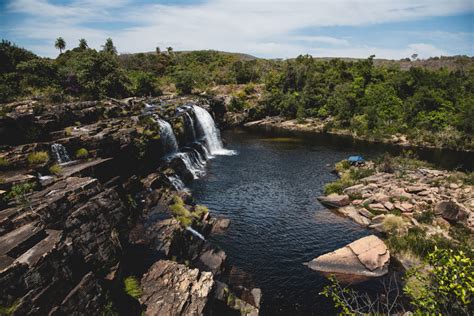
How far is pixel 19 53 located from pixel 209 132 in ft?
131

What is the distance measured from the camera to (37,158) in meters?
23.0

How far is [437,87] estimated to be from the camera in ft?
230

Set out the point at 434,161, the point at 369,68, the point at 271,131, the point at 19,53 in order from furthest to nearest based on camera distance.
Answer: the point at 369,68 → the point at 271,131 → the point at 19,53 → the point at 434,161

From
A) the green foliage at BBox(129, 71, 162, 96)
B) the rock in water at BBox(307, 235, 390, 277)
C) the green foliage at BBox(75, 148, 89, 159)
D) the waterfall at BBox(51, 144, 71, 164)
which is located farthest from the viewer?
the green foliage at BBox(129, 71, 162, 96)

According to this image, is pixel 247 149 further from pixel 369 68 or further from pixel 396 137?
pixel 369 68

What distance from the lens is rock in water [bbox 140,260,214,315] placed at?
14.8 m

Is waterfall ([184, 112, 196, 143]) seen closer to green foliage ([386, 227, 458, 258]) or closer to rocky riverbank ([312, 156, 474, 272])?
rocky riverbank ([312, 156, 474, 272])

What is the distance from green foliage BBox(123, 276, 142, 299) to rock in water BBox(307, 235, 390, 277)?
1209cm

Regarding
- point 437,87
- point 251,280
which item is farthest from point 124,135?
point 437,87

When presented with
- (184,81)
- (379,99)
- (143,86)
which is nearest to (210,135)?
(143,86)

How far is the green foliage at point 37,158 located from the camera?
22694mm

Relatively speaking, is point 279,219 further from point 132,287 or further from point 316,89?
point 316,89

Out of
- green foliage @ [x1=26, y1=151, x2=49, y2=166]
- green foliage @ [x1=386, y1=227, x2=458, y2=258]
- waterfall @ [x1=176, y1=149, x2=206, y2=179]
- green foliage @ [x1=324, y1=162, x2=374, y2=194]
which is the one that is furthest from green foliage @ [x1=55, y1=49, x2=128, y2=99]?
green foliage @ [x1=386, y1=227, x2=458, y2=258]

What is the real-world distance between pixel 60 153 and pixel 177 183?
13.5 meters
